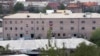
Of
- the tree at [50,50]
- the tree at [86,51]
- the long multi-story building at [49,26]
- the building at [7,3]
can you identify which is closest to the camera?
the tree at [50,50]

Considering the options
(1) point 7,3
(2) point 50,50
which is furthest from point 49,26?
(1) point 7,3

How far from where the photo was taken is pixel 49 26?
16453 mm

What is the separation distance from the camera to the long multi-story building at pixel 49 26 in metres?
16.6

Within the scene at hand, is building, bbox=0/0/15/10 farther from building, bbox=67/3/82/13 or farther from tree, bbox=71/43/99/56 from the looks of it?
tree, bbox=71/43/99/56

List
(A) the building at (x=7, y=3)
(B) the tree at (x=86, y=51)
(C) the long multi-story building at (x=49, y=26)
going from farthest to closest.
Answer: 1. (A) the building at (x=7, y=3)
2. (C) the long multi-story building at (x=49, y=26)
3. (B) the tree at (x=86, y=51)

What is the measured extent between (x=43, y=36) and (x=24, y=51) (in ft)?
19.0

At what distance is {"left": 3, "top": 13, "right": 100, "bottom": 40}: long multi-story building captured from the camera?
1664 centimetres

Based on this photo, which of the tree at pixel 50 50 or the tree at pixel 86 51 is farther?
the tree at pixel 86 51

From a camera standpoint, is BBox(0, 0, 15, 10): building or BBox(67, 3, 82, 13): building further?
BBox(0, 0, 15, 10): building

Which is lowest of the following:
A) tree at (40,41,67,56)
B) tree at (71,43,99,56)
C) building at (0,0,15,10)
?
building at (0,0,15,10)

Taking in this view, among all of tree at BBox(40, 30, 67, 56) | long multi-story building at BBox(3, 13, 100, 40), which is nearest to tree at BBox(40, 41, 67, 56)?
tree at BBox(40, 30, 67, 56)

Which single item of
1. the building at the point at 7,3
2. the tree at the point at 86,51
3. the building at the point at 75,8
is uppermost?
the tree at the point at 86,51

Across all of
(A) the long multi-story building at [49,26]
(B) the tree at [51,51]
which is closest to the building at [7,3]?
(A) the long multi-story building at [49,26]

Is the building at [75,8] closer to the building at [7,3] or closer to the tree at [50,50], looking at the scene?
the building at [7,3]
